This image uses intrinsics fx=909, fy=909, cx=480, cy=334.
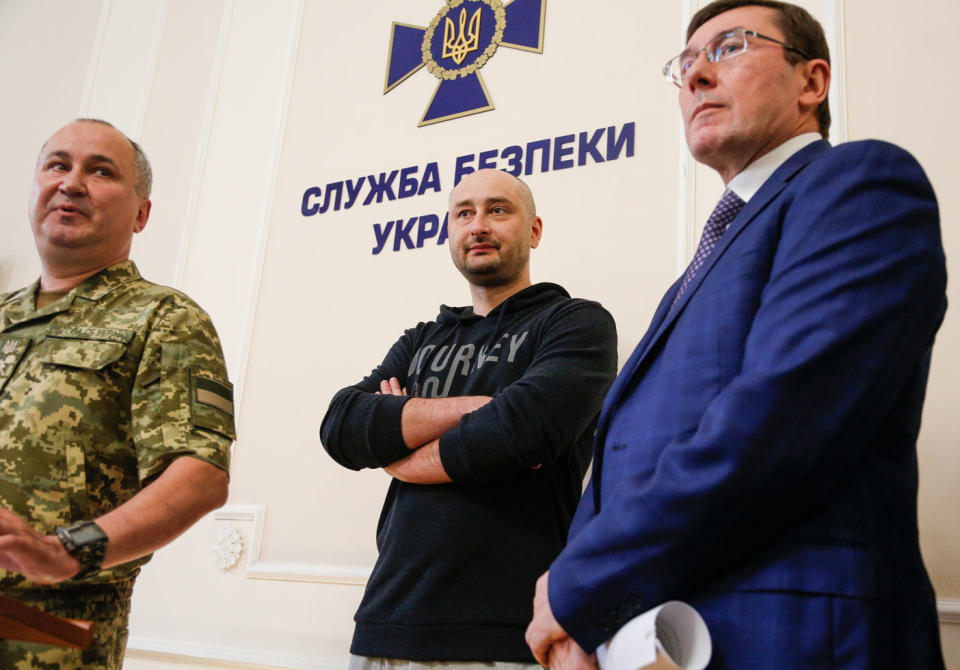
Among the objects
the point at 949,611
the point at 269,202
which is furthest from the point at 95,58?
the point at 949,611

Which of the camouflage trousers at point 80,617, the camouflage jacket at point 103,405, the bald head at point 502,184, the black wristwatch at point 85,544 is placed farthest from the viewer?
the bald head at point 502,184

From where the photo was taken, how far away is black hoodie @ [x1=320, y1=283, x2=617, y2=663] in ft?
5.96

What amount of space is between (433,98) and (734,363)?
8.59 ft

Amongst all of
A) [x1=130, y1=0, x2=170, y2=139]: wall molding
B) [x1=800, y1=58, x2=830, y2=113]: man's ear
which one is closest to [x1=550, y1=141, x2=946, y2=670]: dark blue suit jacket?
[x1=800, y1=58, x2=830, y2=113]: man's ear

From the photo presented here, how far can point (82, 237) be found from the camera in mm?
1873

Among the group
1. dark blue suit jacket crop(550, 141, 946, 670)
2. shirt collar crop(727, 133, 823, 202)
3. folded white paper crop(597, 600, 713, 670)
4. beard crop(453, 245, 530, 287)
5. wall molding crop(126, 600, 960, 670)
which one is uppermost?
beard crop(453, 245, 530, 287)

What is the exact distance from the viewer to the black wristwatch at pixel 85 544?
1339 millimetres

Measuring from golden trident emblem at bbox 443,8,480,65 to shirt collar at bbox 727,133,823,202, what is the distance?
226cm

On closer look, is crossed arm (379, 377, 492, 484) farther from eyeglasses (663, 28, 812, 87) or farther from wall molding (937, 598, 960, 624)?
wall molding (937, 598, 960, 624)

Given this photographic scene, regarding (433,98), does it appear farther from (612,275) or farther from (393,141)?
(612,275)

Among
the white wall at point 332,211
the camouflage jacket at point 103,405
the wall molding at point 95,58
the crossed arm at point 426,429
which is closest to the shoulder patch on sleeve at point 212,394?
the camouflage jacket at point 103,405

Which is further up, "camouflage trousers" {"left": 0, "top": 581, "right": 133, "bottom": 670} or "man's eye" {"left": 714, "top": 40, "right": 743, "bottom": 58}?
"man's eye" {"left": 714, "top": 40, "right": 743, "bottom": 58}

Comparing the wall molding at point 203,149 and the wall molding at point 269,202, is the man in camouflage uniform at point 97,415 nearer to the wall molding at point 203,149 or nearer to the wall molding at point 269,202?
the wall molding at point 269,202

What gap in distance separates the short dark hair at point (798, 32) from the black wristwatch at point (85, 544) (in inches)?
52.9
